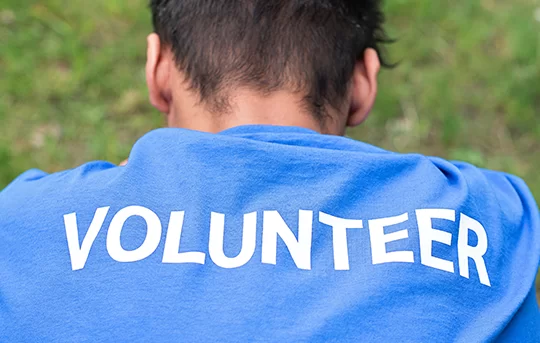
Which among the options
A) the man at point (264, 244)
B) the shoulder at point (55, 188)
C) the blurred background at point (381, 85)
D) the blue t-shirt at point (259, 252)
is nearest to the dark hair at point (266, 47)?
the man at point (264, 244)

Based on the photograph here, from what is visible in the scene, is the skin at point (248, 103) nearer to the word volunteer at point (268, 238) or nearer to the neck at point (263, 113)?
the neck at point (263, 113)

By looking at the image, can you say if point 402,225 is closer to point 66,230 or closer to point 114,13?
point 66,230

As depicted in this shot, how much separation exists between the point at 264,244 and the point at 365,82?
689 mm

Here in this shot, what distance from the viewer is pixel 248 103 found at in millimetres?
1505

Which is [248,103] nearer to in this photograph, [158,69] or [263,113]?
[263,113]

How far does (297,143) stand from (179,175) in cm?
27

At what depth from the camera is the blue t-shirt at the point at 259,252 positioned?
45.8 inches

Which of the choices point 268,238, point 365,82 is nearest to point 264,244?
point 268,238

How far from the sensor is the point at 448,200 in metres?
1.33

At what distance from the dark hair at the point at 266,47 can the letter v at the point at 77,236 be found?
1.38ft

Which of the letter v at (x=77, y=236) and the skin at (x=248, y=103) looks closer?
the letter v at (x=77, y=236)

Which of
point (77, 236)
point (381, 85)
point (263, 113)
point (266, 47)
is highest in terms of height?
point (266, 47)

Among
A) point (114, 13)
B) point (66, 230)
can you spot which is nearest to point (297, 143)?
point (66, 230)

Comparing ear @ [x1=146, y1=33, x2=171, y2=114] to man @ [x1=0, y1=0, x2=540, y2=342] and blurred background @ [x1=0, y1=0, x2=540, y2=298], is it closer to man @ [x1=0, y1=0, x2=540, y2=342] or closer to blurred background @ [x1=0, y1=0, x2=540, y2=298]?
man @ [x1=0, y1=0, x2=540, y2=342]
